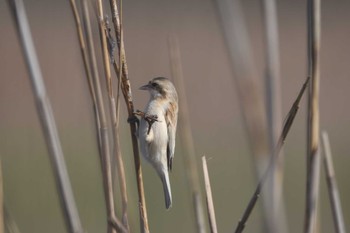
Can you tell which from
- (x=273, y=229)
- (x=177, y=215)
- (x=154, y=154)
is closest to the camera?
(x=273, y=229)

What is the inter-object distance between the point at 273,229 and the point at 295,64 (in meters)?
9.22

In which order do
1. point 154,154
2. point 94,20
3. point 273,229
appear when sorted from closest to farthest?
1. point 273,229
2. point 94,20
3. point 154,154

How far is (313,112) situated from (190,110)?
289 inches

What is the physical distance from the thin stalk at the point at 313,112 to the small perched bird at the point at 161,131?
40.0 inches

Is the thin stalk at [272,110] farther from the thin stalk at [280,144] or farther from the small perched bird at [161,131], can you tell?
the small perched bird at [161,131]

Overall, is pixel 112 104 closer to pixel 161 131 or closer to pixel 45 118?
pixel 45 118

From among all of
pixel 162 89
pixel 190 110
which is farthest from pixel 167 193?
pixel 190 110

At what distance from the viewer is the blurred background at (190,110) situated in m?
7.41

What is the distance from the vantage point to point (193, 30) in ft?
37.5

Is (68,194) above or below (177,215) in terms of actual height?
below

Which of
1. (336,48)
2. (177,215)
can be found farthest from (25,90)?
(336,48)

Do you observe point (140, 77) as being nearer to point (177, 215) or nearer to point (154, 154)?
point (177, 215)

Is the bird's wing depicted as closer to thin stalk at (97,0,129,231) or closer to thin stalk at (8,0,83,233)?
thin stalk at (97,0,129,231)

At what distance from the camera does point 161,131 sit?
10.5 feet
